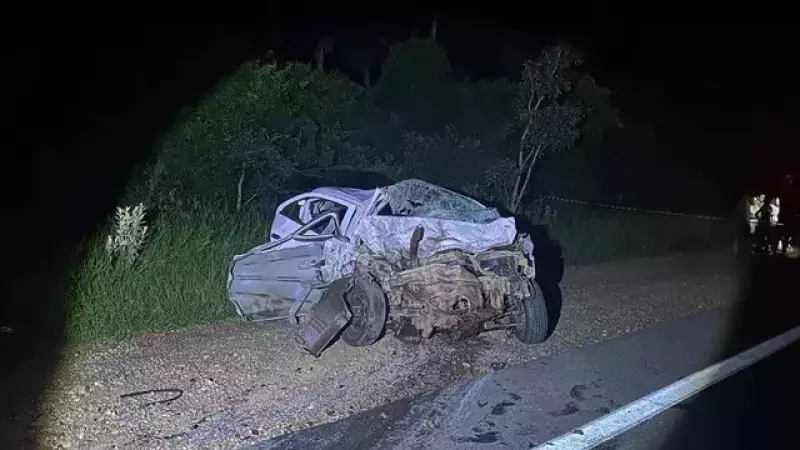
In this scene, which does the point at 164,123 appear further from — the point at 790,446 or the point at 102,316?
the point at 790,446

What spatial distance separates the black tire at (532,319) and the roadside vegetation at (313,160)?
365 cm

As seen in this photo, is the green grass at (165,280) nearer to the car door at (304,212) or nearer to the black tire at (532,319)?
the car door at (304,212)

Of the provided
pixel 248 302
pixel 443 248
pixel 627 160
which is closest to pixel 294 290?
pixel 248 302

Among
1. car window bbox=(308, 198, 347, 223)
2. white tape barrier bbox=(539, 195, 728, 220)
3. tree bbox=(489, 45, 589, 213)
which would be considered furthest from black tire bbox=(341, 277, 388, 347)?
white tape barrier bbox=(539, 195, 728, 220)

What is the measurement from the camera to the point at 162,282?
30.0 feet

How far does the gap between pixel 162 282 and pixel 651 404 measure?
19.1ft

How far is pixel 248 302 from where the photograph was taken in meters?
8.84

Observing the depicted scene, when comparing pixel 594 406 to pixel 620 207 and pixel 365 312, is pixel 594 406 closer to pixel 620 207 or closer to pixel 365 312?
pixel 365 312

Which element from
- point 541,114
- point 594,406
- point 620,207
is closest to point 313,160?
point 541,114

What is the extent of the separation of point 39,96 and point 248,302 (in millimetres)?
6910

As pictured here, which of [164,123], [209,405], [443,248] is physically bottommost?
[209,405]

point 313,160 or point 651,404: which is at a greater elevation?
point 313,160

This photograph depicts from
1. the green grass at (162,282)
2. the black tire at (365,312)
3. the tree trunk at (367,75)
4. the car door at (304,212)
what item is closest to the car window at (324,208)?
the car door at (304,212)

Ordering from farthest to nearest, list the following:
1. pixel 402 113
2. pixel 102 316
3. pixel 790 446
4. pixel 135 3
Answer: pixel 402 113, pixel 135 3, pixel 102 316, pixel 790 446
